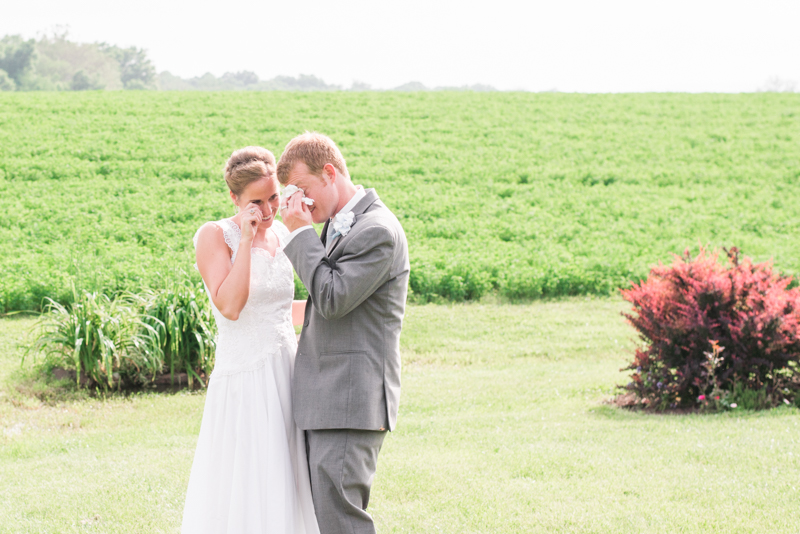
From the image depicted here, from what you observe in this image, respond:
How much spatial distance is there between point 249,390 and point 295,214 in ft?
3.01

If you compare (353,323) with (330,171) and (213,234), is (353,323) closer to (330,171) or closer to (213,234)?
(330,171)

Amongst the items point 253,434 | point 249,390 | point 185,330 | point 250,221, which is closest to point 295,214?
point 250,221

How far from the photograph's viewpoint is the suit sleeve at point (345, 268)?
2.76 metres

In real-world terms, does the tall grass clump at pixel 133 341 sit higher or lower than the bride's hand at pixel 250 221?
lower

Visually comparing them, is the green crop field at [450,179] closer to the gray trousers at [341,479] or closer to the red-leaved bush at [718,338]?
the red-leaved bush at [718,338]

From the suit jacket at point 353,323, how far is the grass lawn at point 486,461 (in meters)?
1.73

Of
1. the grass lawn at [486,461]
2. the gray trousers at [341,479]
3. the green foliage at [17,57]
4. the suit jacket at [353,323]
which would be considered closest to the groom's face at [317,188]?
the suit jacket at [353,323]

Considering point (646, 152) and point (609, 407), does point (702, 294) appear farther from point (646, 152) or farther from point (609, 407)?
point (646, 152)

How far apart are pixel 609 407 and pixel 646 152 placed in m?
17.3

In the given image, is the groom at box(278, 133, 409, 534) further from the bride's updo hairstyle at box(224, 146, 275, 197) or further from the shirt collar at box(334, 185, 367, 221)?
the bride's updo hairstyle at box(224, 146, 275, 197)

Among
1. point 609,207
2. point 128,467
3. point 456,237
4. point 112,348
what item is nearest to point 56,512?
point 128,467

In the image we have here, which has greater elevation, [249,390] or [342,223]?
[342,223]

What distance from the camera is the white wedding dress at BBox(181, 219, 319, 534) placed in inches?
124

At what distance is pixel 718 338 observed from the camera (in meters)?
7.04
